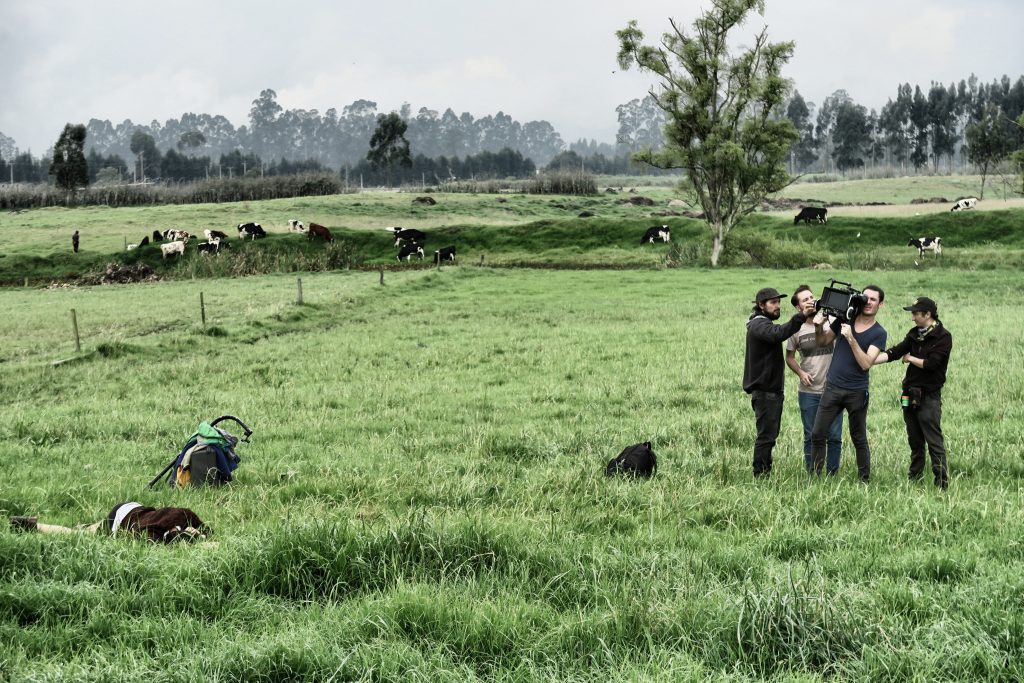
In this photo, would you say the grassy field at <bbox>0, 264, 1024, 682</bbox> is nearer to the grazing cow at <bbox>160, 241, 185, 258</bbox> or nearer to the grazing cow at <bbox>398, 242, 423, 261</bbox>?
the grazing cow at <bbox>160, 241, 185, 258</bbox>

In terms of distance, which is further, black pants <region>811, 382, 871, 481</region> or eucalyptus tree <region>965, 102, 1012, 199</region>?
eucalyptus tree <region>965, 102, 1012, 199</region>

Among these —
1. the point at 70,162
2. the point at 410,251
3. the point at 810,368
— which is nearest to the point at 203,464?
the point at 810,368

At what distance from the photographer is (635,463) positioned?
8609mm

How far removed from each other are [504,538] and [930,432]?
4.89m

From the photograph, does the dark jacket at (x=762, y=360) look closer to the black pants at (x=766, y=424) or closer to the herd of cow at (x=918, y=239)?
the black pants at (x=766, y=424)

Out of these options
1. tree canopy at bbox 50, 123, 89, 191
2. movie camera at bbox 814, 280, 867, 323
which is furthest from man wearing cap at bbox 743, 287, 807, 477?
tree canopy at bbox 50, 123, 89, 191

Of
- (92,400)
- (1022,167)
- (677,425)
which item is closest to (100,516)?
(677,425)

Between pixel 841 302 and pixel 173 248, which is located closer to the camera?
pixel 841 302

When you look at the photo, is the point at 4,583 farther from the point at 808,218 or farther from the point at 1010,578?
the point at 808,218

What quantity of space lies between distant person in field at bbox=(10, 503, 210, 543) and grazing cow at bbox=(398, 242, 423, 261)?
153 feet

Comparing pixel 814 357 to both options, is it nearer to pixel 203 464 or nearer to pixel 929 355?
pixel 929 355

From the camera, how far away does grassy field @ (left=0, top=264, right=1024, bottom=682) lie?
421 cm

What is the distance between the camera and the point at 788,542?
19.9 ft

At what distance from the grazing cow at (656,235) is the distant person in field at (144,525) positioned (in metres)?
51.7
